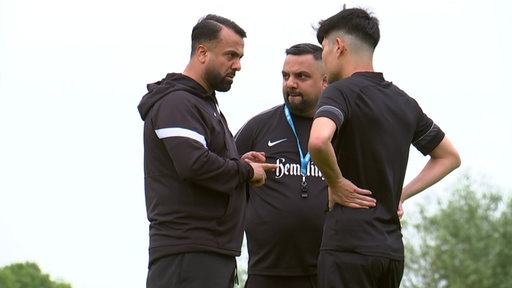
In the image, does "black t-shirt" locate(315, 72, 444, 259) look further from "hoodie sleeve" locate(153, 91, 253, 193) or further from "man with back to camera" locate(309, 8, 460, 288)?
"hoodie sleeve" locate(153, 91, 253, 193)

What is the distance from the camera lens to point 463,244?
4834 cm

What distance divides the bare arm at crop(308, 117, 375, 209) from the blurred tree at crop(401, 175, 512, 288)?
39.6m

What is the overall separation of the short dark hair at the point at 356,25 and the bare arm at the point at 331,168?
76cm

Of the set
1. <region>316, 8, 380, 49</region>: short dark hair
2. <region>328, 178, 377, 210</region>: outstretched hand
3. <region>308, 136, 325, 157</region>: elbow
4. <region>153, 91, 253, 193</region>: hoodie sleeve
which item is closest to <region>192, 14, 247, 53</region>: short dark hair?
<region>153, 91, 253, 193</region>: hoodie sleeve

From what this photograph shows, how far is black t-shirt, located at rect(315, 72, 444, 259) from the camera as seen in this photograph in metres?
6.91

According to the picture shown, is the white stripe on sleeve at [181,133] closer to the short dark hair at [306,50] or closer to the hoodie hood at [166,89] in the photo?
the hoodie hood at [166,89]

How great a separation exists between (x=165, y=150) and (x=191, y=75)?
583 millimetres

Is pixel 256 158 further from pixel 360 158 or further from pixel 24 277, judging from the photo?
pixel 24 277

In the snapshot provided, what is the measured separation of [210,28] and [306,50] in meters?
1.48

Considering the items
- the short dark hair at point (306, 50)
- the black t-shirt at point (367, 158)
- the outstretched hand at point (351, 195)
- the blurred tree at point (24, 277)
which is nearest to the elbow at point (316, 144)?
the black t-shirt at point (367, 158)

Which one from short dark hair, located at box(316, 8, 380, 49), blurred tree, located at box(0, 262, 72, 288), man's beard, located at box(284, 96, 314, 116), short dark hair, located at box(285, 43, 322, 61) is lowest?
blurred tree, located at box(0, 262, 72, 288)

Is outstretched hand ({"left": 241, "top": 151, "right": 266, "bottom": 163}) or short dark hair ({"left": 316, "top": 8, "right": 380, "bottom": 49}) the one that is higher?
short dark hair ({"left": 316, "top": 8, "right": 380, "bottom": 49})

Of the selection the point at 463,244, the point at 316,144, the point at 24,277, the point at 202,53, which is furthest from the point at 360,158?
the point at 463,244

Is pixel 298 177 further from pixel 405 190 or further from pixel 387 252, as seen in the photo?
pixel 387 252
